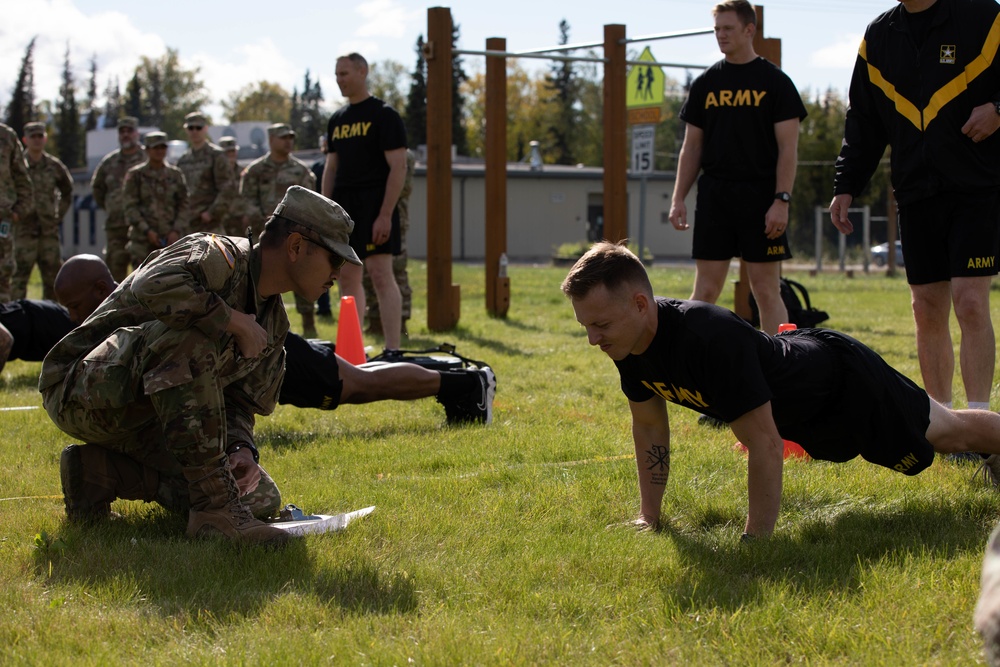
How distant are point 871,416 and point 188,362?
2.50 m

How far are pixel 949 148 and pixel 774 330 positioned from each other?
6.48 ft

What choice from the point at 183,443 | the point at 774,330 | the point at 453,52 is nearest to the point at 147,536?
the point at 183,443

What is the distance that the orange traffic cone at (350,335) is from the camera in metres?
7.73

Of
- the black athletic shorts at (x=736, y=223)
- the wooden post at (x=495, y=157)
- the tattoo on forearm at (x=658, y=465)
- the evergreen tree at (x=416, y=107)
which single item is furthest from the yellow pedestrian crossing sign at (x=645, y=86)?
the evergreen tree at (x=416, y=107)

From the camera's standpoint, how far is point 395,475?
5.08 m

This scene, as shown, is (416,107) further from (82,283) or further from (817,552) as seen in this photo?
(817,552)

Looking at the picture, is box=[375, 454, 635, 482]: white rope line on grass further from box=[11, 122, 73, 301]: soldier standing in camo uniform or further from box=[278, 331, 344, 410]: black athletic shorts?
box=[11, 122, 73, 301]: soldier standing in camo uniform

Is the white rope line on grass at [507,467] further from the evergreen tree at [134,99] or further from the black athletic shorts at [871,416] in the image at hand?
the evergreen tree at [134,99]

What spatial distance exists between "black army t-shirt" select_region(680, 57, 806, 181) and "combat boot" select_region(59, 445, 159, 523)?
4.09 metres

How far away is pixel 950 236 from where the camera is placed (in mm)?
5203

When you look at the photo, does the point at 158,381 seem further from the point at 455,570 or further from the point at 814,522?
the point at 814,522

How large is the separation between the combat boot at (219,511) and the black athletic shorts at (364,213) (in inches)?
186

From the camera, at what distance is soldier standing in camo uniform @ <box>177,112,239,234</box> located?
14.5 m

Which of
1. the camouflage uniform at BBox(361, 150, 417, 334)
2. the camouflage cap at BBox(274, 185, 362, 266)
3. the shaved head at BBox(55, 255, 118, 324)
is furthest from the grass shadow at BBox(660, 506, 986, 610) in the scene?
the camouflage uniform at BBox(361, 150, 417, 334)
